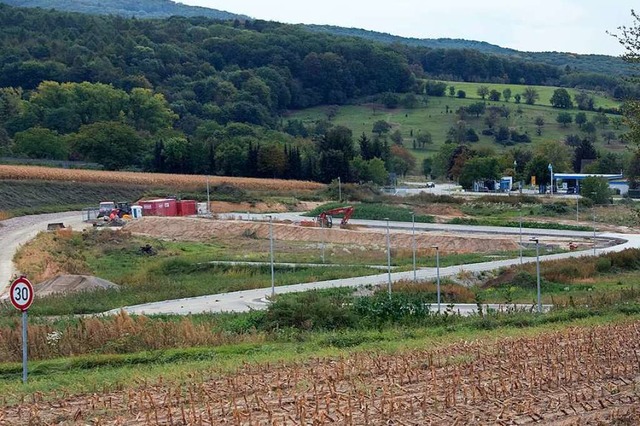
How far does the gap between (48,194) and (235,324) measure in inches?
2932

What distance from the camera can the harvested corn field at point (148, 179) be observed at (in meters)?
101

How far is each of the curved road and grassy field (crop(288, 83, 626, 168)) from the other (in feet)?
281

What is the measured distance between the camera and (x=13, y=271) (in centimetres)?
5084

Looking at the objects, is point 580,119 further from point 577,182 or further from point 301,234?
point 301,234

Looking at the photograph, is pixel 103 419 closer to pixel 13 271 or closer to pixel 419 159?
pixel 13 271

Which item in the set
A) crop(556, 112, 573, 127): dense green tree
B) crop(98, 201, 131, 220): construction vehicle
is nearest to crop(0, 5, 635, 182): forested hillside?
crop(556, 112, 573, 127): dense green tree

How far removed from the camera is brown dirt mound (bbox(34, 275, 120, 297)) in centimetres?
4222

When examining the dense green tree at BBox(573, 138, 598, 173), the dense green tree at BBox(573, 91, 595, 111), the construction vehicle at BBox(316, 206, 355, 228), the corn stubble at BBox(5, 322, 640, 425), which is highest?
the dense green tree at BBox(573, 91, 595, 111)

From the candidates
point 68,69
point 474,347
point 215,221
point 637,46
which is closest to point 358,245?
point 215,221

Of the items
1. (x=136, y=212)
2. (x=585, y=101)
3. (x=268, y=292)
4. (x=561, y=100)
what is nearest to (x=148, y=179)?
(x=136, y=212)

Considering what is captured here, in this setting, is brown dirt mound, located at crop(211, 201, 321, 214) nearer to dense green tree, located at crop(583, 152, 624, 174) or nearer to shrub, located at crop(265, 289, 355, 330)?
dense green tree, located at crop(583, 152, 624, 174)

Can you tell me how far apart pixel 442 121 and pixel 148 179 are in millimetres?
82927

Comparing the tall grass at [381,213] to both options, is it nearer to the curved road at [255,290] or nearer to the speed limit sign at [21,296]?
the curved road at [255,290]

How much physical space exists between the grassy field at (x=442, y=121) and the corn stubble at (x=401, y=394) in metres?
139
